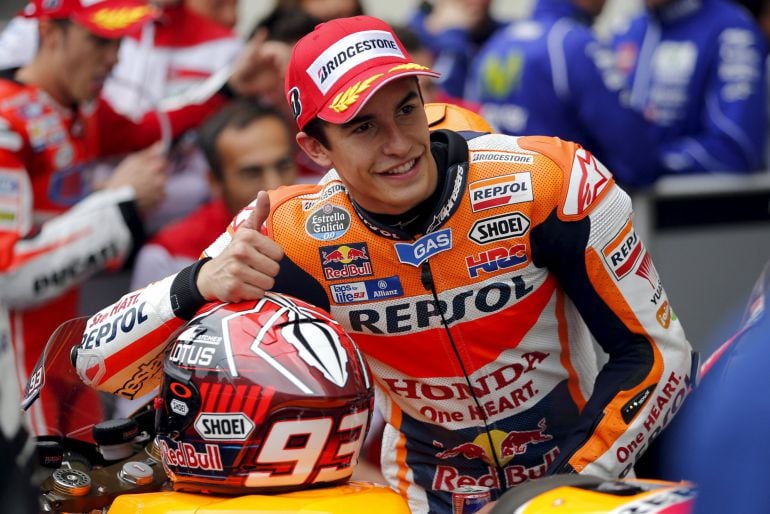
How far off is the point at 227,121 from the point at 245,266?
102 inches

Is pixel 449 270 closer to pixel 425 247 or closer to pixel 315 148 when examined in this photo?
pixel 425 247

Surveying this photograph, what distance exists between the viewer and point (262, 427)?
9.70 ft

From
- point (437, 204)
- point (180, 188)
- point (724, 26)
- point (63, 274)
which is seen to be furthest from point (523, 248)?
point (724, 26)

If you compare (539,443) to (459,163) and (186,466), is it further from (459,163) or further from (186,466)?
(186,466)

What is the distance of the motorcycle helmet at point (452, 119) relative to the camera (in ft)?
12.9

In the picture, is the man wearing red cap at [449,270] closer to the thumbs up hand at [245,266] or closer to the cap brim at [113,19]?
the thumbs up hand at [245,266]

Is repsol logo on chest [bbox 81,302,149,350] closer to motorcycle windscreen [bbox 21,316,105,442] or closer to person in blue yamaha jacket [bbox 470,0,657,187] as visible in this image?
motorcycle windscreen [bbox 21,316,105,442]

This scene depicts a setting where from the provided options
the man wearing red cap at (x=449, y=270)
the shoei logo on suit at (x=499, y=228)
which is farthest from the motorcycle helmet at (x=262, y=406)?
the shoei logo on suit at (x=499, y=228)

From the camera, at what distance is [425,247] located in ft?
11.3

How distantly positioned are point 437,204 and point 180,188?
281cm

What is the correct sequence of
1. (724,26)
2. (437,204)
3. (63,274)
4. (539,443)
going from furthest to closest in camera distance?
(724,26), (63,274), (539,443), (437,204)

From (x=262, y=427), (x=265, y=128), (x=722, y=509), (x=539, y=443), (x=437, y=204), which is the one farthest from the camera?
(x=265, y=128)

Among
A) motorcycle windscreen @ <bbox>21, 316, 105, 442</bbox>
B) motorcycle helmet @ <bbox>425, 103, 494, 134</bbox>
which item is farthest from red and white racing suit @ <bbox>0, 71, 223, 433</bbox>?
motorcycle helmet @ <bbox>425, 103, 494, 134</bbox>

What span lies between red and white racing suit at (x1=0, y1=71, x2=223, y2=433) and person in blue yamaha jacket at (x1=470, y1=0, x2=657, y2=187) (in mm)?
2062
